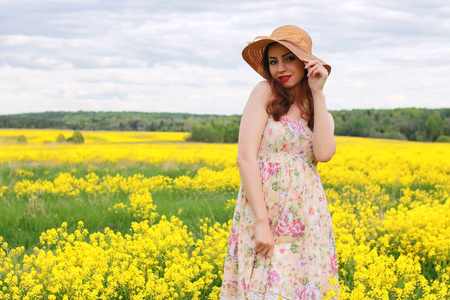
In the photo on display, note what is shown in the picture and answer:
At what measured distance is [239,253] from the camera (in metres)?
2.54

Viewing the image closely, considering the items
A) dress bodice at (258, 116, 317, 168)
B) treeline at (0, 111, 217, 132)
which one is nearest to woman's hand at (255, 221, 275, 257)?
dress bodice at (258, 116, 317, 168)

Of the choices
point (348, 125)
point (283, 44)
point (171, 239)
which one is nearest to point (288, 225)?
point (283, 44)

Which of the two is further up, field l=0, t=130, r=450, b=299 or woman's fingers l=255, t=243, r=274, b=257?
woman's fingers l=255, t=243, r=274, b=257

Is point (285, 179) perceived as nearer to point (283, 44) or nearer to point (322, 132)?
point (322, 132)

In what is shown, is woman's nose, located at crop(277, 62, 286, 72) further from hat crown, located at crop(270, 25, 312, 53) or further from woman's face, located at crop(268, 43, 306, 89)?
hat crown, located at crop(270, 25, 312, 53)

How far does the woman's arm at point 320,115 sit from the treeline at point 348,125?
126ft

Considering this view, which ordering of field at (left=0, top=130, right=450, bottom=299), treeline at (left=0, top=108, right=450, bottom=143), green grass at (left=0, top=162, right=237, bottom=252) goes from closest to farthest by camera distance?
field at (left=0, top=130, right=450, bottom=299) → green grass at (left=0, top=162, right=237, bottom=252) → treeline at (left=0, top=108, right=450, bottom=143)

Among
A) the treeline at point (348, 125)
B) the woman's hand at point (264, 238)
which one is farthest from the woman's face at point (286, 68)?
the treeline at point (348, 125)

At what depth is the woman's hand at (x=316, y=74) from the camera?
236cm

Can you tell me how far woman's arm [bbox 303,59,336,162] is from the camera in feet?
7.79

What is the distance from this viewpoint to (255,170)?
A: 2385 millimetres

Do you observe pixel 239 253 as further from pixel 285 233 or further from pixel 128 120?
pixel 128 120

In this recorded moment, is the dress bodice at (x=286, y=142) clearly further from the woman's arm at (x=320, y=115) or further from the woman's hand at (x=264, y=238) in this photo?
the woman's hand at (x=264, y=238)

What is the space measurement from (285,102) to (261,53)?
368mm
